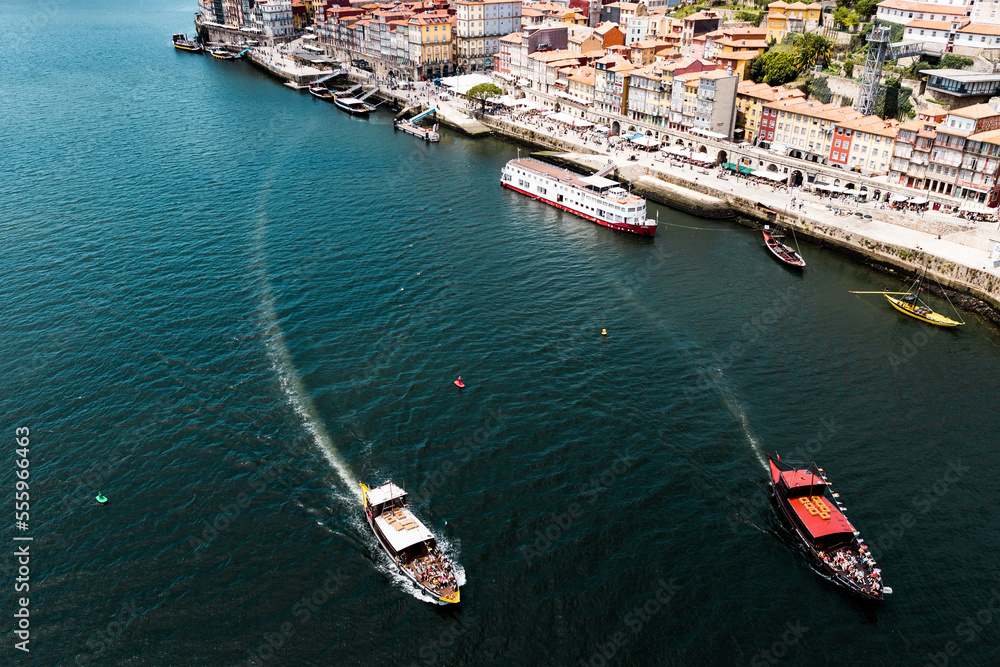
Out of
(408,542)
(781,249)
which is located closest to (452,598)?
(408,542)

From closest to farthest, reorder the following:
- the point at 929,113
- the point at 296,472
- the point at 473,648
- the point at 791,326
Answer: the point at 473,648, the point at 296,472, the point at 791,326, the point at 929,113

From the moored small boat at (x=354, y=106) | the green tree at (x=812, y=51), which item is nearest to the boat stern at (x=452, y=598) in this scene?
the green tree at (x=812, y=51)

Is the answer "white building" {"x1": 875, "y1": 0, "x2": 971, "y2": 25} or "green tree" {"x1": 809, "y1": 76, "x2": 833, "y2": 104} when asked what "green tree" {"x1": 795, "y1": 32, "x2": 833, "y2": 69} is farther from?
"white building" {"x1": 875, "y1": 0, "x2": 971, "y2": 25}

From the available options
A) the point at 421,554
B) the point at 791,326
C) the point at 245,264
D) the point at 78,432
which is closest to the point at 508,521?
the point at 421,554

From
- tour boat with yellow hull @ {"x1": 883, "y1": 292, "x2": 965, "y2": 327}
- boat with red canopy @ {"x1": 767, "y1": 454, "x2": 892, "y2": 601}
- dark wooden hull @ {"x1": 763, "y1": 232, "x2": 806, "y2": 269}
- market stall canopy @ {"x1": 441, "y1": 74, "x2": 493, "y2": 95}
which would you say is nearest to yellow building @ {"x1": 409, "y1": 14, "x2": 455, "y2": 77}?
market stall canopy @ {"x1": 441, "y1": 74, "x2": 493, "y2": 95}

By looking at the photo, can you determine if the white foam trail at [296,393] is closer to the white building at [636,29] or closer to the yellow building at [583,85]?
the yellow building at [583,85]

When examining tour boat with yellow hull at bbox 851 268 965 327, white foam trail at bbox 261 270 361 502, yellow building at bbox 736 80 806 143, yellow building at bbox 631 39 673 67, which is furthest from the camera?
yellow building at bbox 631 39 673 67

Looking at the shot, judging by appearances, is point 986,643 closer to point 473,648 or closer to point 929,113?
point 473,648
